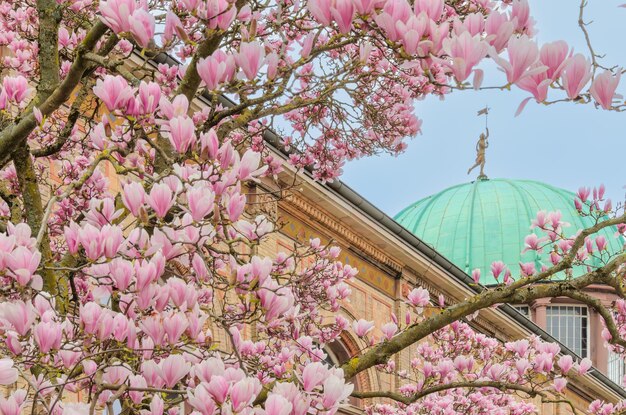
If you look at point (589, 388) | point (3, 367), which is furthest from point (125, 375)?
point (589, 388)

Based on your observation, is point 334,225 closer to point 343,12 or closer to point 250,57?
point 250,57

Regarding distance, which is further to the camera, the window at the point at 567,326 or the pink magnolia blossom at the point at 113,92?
the window at the point at 567,326

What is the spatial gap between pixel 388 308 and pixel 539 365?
11.7 meters

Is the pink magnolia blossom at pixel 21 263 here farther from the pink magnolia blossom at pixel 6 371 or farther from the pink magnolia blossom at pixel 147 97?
the pink magnolia blossom at pixel 147 97

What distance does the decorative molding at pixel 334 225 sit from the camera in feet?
55.7

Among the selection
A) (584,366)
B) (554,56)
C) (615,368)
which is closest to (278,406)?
(554,56)

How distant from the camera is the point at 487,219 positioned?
4122 centimetres

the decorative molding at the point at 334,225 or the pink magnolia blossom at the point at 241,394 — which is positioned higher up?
the decorative molding at the point at 334,225

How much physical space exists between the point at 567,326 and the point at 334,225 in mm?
23135

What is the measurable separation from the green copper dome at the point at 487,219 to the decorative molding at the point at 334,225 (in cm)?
1877

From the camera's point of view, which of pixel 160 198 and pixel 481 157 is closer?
pixel 160 198

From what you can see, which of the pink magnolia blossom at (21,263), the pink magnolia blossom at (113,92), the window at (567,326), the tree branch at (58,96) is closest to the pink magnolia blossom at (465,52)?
the pink magnolia blossom at (113,92)

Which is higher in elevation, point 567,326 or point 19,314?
point 567,326

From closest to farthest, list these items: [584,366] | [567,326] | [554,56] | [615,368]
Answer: [554,56]
[584,366]
[567,326]
[615,368]
